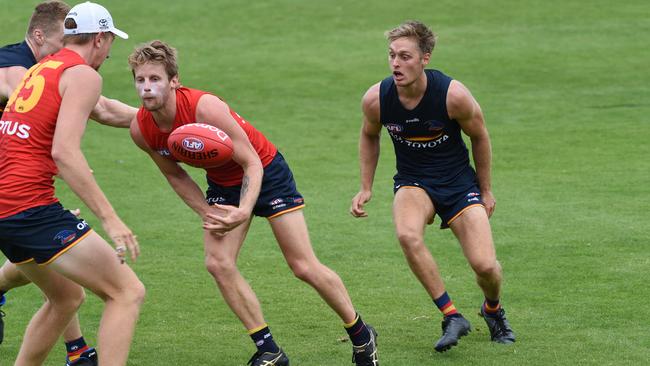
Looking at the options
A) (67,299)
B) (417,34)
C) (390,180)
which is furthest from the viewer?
(390,180)

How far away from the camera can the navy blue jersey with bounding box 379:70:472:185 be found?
799 centimetres

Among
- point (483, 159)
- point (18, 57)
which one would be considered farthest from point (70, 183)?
point (483, 159)

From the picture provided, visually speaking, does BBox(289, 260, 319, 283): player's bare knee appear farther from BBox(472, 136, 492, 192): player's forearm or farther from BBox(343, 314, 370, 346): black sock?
BBox(472, 136, 492, 192): player's forearm

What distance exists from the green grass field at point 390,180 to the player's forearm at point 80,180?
6.41 feet

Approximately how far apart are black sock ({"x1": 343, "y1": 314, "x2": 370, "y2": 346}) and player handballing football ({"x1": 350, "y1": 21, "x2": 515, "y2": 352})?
0.61 metres

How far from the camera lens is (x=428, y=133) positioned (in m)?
8.10

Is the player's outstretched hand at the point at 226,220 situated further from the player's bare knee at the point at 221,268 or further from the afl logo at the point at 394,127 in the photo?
the afl logo at the point at 394,127

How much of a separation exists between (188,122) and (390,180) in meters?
7.43

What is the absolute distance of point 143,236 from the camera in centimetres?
1169

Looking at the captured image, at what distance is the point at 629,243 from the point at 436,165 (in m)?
3.30

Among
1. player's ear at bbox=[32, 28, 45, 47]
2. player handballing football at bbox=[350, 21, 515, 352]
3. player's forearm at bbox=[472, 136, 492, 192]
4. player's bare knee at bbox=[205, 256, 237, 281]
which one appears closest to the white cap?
player's ear at bbox=[32, 28, 45, 47]

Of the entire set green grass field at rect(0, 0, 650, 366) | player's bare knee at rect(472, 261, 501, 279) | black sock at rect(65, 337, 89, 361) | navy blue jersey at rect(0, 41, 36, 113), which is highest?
navy blue jersey at rect(0, 41, 36, 113)

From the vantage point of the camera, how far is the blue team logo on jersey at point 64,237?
20.1ft

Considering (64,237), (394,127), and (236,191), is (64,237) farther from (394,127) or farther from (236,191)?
(394,127)
